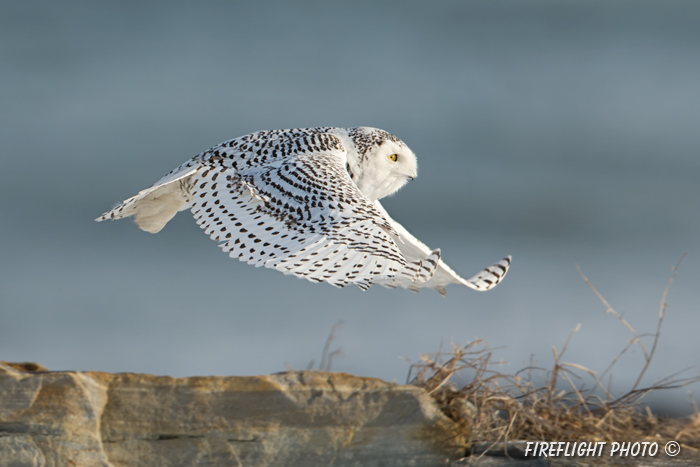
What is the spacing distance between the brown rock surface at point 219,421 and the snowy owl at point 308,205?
806 millimetres

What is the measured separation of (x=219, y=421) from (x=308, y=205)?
59.3 inches

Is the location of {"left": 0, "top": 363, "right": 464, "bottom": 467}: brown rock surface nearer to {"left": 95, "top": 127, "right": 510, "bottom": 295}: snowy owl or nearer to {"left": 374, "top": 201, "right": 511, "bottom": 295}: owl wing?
{"left": 95, "top": 127, "right": 510, "bottom": 295}: snowy owl

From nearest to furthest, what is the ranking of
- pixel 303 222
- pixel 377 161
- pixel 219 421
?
pixel 219 421 → pixel 303 222 → pixel 377 161

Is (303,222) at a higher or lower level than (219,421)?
higher

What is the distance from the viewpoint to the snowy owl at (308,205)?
3.77 meters

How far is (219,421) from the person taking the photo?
3.92 meters

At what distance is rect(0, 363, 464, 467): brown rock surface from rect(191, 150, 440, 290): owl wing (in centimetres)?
79

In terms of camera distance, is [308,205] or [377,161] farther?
[377,161]

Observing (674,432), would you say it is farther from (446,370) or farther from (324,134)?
(324,134)

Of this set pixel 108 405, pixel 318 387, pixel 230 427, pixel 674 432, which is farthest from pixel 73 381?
pixel 674 432

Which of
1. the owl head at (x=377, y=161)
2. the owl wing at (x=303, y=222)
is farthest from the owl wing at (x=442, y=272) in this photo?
the owl wing at (x=303, y=222)

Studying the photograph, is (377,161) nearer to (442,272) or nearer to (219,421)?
(442,272)

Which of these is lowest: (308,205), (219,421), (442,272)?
(219,421)

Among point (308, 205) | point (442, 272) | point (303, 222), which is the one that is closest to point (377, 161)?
point (442, 272)
